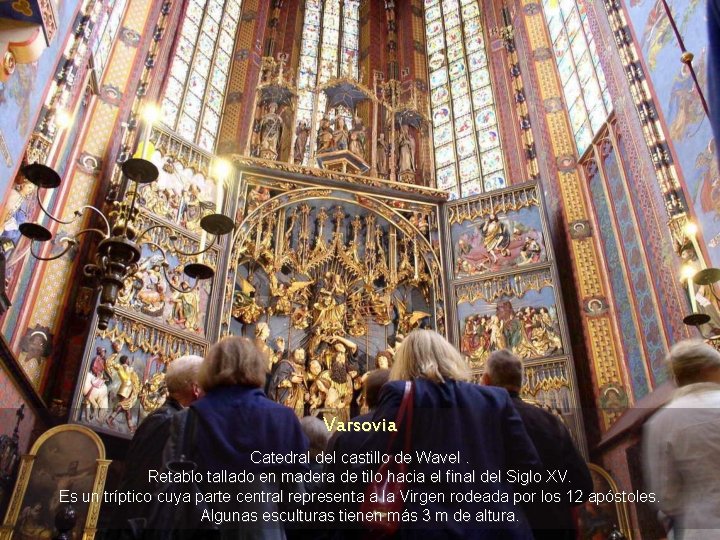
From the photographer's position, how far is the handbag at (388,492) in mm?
2053

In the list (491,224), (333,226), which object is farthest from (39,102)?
(491,224)

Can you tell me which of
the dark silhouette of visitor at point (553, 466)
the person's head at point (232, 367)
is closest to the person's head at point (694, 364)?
the dark silhouette of visitor at point (553, 466)

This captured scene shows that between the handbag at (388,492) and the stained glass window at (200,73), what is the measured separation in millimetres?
11531

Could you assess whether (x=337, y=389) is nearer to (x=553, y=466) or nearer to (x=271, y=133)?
(x=271, y=133)

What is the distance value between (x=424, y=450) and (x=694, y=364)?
1315mm

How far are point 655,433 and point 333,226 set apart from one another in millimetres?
10126

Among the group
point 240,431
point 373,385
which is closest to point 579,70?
point 373,385

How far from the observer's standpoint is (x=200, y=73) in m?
14.5

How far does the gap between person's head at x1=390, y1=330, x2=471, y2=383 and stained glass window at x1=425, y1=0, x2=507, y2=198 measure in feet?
39.7

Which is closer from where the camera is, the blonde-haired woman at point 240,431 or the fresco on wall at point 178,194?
the blonde-haired woman at point 240,431

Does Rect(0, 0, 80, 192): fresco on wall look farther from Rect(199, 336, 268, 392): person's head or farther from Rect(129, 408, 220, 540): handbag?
Rect(129, 408, 220, 540): handbag

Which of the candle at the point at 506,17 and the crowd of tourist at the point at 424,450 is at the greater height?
the candle at the point at 506,17

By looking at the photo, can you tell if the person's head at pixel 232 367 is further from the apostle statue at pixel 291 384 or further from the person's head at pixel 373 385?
the apostle statue at pixel 291 384

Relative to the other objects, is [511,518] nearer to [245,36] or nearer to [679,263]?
[679,263]
